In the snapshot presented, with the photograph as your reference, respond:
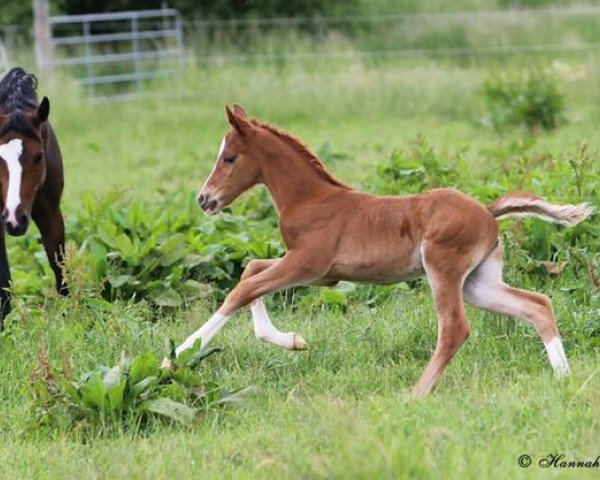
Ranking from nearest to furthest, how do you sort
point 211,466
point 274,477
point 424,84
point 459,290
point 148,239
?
point 274,477
point 211,466
point 459,290
point 148,239
point 424,84

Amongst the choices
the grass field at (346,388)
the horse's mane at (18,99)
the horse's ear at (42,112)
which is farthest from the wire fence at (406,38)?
the horse's ear at (42,112)

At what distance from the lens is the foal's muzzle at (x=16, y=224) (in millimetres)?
7891

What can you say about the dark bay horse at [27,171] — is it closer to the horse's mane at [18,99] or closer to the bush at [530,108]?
the horse's mane at [18,99]

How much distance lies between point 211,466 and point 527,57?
52.9 feet

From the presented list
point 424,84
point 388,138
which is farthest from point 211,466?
point 424,84

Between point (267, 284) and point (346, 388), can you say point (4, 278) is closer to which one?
point (267, 284)

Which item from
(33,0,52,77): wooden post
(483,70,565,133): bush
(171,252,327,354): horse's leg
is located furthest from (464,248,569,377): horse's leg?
(33,0,52,77): wooden post

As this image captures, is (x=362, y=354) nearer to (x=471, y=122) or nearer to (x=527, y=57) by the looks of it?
(x=471, y=122)

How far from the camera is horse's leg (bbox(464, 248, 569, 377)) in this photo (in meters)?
6.50

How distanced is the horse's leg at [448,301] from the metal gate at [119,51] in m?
16.2

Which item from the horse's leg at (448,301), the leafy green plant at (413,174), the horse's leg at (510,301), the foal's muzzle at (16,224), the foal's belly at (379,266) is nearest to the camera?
the horse's leg at (448,301)

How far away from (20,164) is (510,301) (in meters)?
3.21

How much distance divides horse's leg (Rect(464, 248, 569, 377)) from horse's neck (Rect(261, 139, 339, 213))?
36.6 inches

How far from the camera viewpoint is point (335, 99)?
1942 cm
